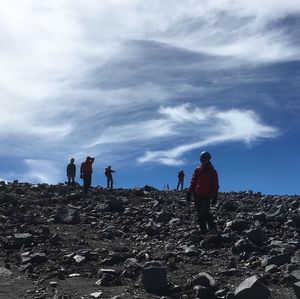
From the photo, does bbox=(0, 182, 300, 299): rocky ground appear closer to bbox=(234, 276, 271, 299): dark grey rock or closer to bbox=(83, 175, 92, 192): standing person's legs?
bbox=(234, 276, 271, 299): dark grey rock

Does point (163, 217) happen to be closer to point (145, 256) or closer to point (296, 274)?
point (145, 256)

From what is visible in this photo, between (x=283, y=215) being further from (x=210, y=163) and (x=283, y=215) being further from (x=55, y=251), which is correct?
(x=55, y=251)

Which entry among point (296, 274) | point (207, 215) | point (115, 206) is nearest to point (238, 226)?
point (207, 215)

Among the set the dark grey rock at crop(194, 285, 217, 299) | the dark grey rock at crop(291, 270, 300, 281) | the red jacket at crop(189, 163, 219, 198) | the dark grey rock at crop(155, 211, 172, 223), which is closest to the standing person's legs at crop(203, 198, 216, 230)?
the red jacket at crop(189, 163, 219, 198)

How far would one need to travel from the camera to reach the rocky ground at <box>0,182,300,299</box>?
10.4m

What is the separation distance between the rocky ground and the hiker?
1.57 ft

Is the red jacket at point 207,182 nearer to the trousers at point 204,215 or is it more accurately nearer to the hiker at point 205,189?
the hiker at point 205,189

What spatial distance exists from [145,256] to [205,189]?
3.79 m

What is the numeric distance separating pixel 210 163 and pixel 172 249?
3.27 meters

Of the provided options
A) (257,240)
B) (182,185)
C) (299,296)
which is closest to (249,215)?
(257,240)

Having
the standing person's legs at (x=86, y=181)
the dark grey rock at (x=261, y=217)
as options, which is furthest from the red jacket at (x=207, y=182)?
the standing person's legs at (x=86, y=181)

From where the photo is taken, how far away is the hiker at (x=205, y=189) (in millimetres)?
15984

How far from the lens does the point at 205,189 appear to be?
16109 millimetres

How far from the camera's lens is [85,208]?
22.8m
